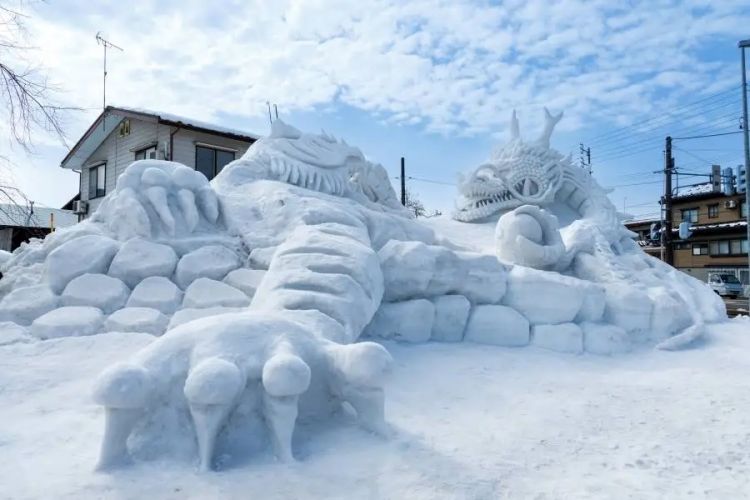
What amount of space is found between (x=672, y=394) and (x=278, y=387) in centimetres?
217

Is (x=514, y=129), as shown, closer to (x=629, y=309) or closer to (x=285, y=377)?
(x=629, y=309)

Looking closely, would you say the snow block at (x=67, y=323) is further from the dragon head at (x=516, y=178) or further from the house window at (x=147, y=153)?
the house window at (x=147, y=153)

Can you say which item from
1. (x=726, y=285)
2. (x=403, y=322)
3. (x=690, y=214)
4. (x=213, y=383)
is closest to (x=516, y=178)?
(x=403, y=322)

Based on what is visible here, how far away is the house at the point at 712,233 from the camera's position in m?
22.5

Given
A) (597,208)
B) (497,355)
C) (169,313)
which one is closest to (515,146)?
(597,208)

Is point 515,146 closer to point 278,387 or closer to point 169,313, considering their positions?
point 169,313

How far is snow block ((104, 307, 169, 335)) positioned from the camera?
2859 mm

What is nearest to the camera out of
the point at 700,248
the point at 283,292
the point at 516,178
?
the point at 283,292

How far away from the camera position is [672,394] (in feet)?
9.27

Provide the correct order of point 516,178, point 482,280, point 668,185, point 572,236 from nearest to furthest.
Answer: point 482,280, point 572,236, point 516,178, point 668,185

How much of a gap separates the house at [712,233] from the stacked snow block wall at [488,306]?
2129cm

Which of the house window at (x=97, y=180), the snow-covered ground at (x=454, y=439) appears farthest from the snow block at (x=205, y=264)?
the house window at (x=97, y=180)

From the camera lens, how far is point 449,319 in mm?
3537

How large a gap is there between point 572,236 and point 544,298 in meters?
1.13
